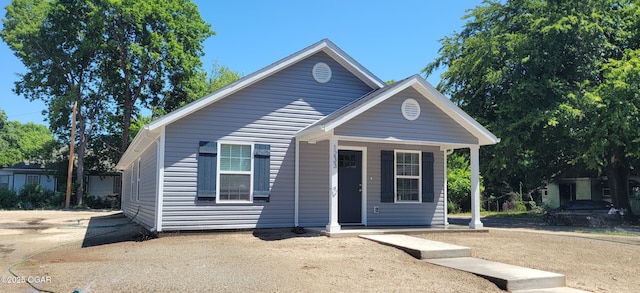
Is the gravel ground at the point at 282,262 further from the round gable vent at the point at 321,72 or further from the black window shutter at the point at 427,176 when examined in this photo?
the round gable vent at the point at 321,72

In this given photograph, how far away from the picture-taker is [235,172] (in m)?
11.3

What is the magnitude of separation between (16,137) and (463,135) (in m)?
54.7

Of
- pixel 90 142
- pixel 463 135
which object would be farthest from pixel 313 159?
pixel 90 142

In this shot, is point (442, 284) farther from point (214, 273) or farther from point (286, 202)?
point (286, 202)

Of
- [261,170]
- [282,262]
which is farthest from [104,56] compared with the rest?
[282,262]

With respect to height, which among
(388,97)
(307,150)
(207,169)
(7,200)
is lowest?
(7,200)

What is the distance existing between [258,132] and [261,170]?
37.4 inches

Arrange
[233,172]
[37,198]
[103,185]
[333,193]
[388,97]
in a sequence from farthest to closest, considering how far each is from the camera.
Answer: [103,185]
[37,198]
[233,172]
[388,97]
[333,193]

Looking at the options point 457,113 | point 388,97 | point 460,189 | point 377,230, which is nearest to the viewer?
point 377,230

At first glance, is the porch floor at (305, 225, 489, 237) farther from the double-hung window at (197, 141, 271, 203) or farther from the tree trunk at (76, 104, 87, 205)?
the tree trunk at (76, 104, 87, 205)

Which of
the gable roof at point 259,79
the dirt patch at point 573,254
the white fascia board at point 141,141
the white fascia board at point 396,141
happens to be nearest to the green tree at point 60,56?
the white fascia board at point 141,141

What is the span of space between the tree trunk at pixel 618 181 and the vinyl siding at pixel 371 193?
10.2 metres

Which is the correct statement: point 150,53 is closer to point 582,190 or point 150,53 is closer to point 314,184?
point 314,184

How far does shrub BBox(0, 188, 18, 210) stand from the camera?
28641 millimetres
